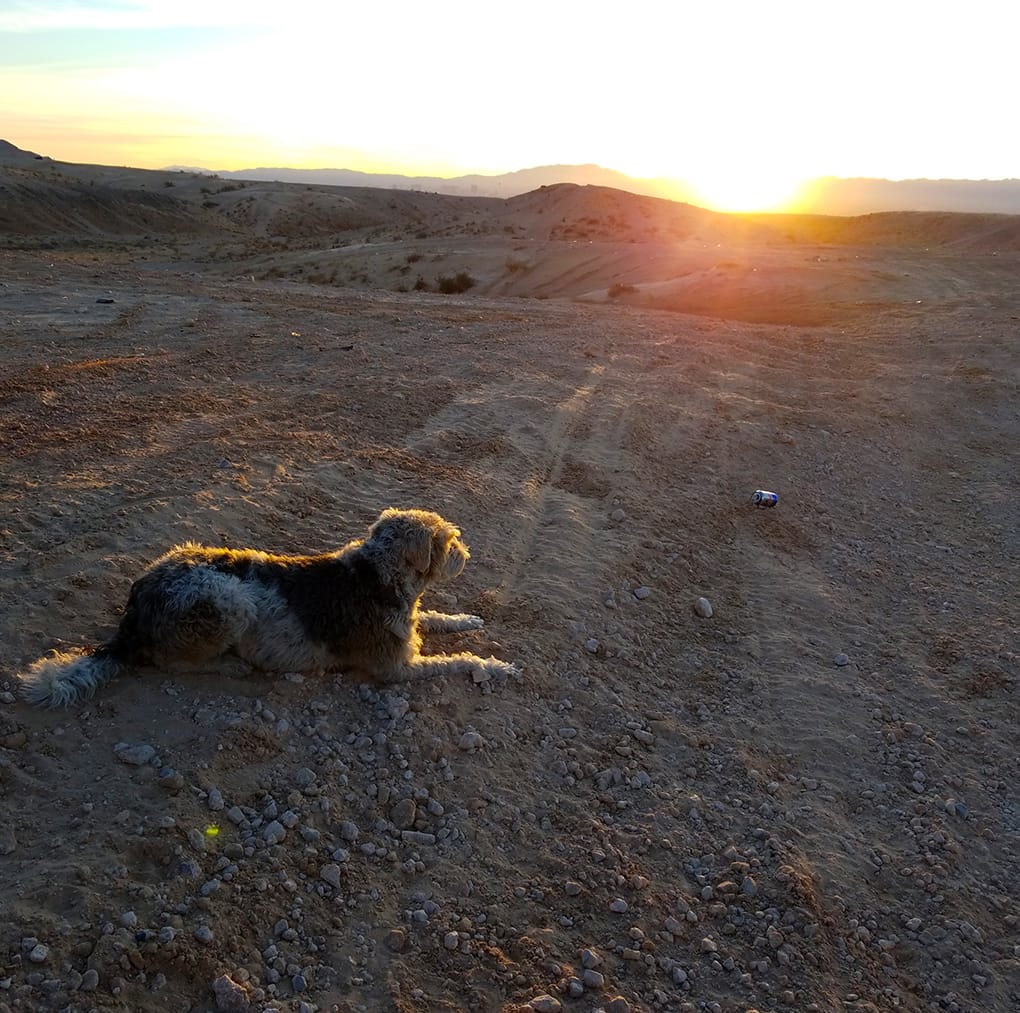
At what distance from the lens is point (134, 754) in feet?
15.6

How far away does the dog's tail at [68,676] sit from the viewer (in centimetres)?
495

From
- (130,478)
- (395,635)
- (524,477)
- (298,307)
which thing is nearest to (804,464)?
(524,477)

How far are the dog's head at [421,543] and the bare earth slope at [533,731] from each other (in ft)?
2.61

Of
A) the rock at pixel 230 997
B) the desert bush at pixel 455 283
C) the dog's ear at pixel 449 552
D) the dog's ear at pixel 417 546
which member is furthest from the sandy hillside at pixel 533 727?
the desert bush at pixel 455 283

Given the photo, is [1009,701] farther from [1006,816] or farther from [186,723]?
[186,723]

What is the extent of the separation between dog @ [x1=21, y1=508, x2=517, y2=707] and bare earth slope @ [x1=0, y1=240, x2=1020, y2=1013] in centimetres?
16

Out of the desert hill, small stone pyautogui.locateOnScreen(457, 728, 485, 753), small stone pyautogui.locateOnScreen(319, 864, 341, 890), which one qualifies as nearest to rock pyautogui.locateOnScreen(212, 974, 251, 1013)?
small stone pyautogui.locateOnScreen(319, 864, 341, 890)

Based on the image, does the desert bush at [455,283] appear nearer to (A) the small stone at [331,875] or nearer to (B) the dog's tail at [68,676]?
(B) the dog's tail at [68,676]

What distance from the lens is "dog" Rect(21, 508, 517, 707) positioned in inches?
203

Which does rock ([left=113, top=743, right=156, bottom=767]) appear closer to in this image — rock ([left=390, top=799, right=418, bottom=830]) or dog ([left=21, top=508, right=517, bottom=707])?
dog ([left=21, top=508, right=517, bottom=707])

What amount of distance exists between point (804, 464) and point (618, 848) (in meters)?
7.33

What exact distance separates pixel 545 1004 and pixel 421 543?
2787mm

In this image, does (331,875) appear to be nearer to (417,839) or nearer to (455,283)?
(417,839)

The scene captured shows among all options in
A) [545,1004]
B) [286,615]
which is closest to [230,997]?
[545,1004]
